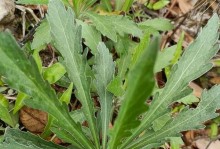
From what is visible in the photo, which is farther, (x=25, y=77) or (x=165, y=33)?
(x=165, y=33)

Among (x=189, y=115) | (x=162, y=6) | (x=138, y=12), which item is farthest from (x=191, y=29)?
(x=189, y=115)

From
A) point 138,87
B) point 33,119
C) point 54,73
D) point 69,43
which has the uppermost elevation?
point 138,87

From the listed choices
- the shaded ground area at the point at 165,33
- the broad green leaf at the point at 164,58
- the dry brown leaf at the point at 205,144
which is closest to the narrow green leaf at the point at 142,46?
the broad green leaf at the point at 164,58

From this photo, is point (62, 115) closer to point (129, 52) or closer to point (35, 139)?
point (35, 139)

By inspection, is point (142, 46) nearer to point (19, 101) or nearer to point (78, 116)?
point (78, 116)

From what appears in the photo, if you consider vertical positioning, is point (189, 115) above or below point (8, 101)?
above

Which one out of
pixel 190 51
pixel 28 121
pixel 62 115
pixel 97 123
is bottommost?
pixel 28 121

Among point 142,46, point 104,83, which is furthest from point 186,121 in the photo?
point 142,46
